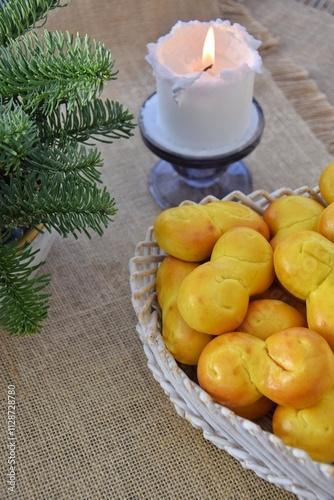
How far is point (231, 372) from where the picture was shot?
17.7 inches

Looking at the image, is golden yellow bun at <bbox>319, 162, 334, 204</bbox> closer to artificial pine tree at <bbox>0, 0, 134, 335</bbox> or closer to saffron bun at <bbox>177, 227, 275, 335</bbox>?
saffron bun at <bbox>177, 227, 275, 335</bbox>

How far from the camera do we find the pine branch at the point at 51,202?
0.48 metres

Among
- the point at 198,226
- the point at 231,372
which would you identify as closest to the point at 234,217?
the point at 198,226

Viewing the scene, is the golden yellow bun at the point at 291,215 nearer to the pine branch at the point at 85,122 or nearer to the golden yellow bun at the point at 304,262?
the golden yellow bun at the point at 304,262

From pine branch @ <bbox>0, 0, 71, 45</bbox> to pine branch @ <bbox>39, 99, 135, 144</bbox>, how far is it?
0.24 feet

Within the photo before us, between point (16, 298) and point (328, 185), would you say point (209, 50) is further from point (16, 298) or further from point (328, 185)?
point (16, 298)

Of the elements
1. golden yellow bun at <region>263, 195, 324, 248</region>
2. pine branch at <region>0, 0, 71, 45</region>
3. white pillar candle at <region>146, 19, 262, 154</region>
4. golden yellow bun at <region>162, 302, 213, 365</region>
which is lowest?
golden yellow bun at <region>162, 302, 213, 365</region>

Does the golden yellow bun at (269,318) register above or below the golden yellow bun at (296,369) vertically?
below

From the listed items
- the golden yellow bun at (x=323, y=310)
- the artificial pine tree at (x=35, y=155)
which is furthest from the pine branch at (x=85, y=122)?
the golden yellow bun at (x=323, y=310)

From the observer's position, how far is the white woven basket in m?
0.41

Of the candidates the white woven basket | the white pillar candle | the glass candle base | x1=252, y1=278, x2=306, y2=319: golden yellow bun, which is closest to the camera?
the white woven basket

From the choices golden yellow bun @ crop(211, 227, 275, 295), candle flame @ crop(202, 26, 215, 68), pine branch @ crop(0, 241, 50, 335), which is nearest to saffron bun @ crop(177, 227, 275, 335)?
golden yellow bun @ crop(211, 227, 275, 295)

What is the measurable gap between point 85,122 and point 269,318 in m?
0.24

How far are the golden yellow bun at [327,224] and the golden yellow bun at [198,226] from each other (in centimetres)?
6
